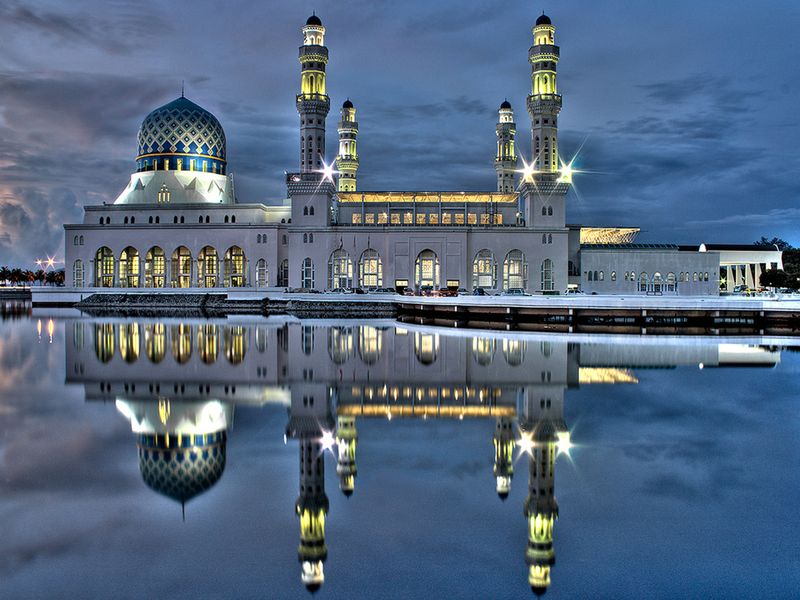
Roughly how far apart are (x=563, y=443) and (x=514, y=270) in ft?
184

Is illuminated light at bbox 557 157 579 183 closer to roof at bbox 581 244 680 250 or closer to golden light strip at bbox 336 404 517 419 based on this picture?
roof at bbox 581 244 680 250

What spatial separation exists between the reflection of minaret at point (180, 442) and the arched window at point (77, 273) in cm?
5973

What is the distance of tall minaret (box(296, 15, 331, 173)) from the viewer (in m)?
61.1

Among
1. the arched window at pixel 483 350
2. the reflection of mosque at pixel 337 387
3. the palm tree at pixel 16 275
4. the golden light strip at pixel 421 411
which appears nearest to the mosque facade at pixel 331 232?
the reflection of mosque at pixel 337 387

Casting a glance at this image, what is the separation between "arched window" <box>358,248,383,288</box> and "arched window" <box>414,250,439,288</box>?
11.1 feet

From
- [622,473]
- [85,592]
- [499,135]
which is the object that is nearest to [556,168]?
[499,135]

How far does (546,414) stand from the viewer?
13734 mm

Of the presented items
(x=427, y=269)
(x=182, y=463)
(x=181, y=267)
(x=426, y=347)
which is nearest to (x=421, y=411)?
(x=182, y=463)

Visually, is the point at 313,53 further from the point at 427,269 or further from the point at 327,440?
the point at 327,440

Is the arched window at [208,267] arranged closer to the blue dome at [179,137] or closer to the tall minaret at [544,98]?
the blue dome at [179,137]

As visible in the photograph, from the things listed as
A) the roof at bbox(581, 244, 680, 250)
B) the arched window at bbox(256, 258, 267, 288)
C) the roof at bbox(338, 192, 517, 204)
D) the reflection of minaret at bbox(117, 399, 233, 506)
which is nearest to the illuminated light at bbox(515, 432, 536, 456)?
the reflection of minaret at bbox(117, 399, 233, 506)

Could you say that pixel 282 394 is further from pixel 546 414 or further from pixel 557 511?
pixel 557 511

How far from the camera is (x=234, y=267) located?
226 feet

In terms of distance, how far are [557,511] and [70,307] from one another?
65.1 m
